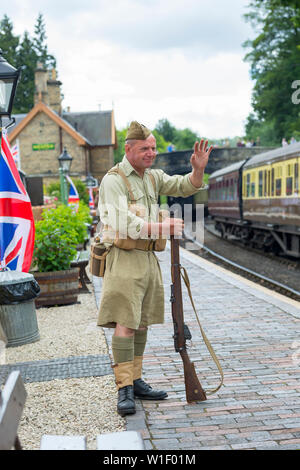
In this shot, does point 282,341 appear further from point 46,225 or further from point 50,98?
point 50,98

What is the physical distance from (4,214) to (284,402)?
397cm

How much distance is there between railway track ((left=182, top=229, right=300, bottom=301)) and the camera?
12739 mm

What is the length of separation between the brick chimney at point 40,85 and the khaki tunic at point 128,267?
4670 cm

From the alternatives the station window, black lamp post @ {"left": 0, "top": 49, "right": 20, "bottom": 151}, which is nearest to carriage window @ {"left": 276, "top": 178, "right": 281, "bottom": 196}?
the station window

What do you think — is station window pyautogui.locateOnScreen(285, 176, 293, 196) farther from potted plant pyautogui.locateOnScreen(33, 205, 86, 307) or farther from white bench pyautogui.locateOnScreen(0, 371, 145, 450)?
white bench pyautogui.locateOnScreen(0, 371, 145, 450)

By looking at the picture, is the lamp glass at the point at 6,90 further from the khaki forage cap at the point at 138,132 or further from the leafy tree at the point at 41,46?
the leafy tree at the point at 41,46

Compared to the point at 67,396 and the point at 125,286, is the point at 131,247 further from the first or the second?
the point at 67,396

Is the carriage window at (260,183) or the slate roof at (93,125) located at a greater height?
the slate roof at (93,125)

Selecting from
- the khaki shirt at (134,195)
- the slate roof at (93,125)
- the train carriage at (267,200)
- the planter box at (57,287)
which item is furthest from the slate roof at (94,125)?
the khaki shirt at (134,195)

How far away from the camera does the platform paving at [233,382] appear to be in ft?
12.6

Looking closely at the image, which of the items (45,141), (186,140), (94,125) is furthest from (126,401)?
(186,140)

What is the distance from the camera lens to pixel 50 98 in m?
51.6

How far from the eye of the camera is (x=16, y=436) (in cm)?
268

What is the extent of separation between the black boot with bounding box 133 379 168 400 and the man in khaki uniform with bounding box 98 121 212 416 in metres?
0.23
